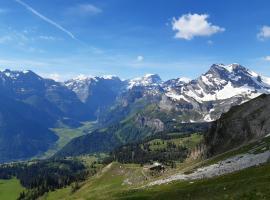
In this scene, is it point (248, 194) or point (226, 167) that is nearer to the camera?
point (248, 194)

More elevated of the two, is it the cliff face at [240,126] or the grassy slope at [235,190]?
the cliff face at [240,126]

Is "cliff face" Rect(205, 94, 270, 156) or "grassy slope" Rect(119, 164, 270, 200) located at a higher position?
"cliff face" Rect(205, 94, 270, 156)

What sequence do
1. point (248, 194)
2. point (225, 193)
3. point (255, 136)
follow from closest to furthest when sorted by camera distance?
point (248, 194) < point (225, 193) < point (255, 136)

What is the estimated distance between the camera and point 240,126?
16138cm

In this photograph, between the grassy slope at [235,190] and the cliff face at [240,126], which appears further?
the cliff face at [240,126]

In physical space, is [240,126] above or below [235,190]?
above

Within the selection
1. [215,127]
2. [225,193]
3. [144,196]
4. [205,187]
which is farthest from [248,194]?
[215,127]

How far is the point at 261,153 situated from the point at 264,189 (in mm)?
42442

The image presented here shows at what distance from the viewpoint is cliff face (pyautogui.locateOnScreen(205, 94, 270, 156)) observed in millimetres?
148000

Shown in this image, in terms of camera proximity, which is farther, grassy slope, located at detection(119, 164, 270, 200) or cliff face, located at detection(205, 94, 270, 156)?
cliff face, located at detection(205, 94, 270, 156)

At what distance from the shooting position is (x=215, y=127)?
607ft

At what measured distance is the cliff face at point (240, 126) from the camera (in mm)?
148000

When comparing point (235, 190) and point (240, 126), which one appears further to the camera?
point (240, 126)

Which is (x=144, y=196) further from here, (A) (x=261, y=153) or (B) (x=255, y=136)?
(B) (x=255, y=136)
